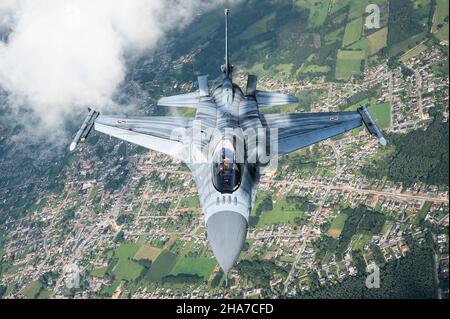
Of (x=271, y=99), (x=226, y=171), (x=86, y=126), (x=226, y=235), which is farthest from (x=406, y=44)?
(x=226, y=235)

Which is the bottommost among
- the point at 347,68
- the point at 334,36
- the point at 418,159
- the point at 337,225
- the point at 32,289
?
the point at 32,289

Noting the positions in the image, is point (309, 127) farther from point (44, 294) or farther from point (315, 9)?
point (315, 9)

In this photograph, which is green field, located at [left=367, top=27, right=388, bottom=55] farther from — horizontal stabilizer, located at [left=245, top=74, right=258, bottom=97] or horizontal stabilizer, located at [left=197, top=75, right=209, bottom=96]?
horizontal stabilizer, located at [left=197, top=75, right=209, bottom=96]

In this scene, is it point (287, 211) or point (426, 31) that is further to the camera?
point (426, 31)

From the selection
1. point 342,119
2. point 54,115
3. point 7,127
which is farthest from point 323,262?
point 7,127

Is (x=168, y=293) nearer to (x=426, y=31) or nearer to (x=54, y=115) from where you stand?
(x=54, y=115)

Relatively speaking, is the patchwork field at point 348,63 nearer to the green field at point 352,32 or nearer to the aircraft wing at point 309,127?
the green field at point 352,32

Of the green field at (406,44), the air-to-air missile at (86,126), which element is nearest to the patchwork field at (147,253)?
the air-to-air missile at (86,126)
